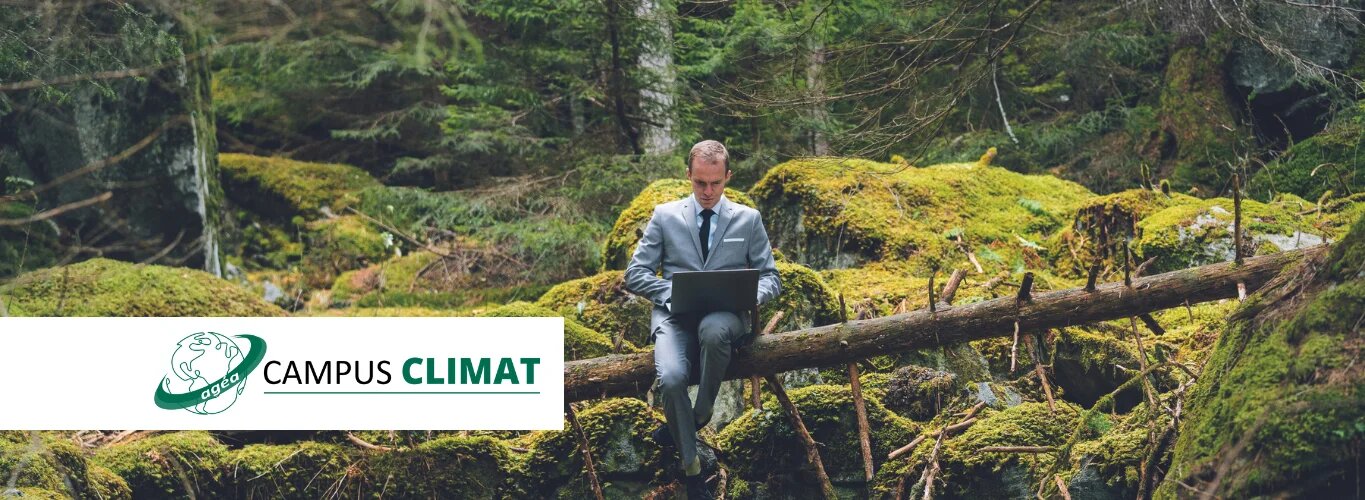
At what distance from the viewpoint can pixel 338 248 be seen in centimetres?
1304

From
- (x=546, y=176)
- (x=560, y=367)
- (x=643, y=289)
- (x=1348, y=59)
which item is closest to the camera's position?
(x=643, y=289)

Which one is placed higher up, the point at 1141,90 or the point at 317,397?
the point at 1141,90

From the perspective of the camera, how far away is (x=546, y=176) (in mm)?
11094

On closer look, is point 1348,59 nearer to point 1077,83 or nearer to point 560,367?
point 1077,83

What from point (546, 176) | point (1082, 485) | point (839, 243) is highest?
point (546, 176)

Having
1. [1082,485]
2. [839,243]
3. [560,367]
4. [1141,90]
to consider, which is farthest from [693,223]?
[1141,90]

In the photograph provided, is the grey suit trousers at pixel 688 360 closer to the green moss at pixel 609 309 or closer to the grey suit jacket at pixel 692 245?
the grey suit jacket at pixel 692 245

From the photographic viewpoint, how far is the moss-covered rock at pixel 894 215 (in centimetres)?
885

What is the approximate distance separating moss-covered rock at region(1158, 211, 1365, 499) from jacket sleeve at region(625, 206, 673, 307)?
7.48ft

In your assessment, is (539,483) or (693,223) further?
(539,483)

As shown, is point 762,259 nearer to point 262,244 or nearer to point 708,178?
point 708,178

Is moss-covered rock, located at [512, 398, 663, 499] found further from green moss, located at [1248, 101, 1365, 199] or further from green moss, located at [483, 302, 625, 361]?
green moss, located at [1248, 101, 1365, 199]

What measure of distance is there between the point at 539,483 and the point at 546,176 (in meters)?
5.40

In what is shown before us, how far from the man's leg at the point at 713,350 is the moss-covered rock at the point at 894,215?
353 centimetres
